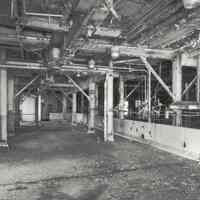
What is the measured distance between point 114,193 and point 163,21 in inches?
120

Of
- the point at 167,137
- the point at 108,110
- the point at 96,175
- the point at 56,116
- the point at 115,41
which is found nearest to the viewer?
the point at 96,175

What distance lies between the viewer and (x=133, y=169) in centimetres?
387

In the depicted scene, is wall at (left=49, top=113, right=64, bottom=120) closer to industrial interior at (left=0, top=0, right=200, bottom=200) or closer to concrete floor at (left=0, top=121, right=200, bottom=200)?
industrial interior at (left=0, top=0, right=200, bottom=200)

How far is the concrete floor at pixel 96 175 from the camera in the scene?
9.09 ft

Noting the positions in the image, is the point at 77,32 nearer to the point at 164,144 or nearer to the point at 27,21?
the point at 27,21

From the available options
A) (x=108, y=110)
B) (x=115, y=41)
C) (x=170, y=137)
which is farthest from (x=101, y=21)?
(x=108, y=110)

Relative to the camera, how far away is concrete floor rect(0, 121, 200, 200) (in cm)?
277

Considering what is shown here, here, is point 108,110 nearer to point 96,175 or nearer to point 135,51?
point 135,51

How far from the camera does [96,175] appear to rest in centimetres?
349

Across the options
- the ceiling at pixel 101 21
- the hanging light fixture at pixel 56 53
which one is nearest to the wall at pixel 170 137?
the ceiling at pixel 101 21

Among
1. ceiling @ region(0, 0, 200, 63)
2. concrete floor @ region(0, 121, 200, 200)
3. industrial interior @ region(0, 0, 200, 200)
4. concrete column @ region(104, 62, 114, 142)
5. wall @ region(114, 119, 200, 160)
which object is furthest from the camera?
concrete column @ region(104, 62, 114, 142)

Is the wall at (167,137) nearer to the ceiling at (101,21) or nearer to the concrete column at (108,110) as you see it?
the concrete column at (108,110)

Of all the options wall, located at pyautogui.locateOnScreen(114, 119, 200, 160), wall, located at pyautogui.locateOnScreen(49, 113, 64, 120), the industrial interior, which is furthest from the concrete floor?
wall, located at pyautogui.locateOnScreen(49, 113, 64, 120)

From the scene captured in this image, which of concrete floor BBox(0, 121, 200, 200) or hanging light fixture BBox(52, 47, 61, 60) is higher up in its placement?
hanging light fixture BBox(52, 47, 61, 60)
